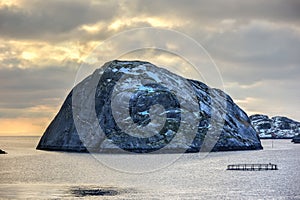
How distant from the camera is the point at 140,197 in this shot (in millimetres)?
111812

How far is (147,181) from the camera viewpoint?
146m

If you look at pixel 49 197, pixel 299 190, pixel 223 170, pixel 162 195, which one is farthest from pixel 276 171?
pixel 49 197

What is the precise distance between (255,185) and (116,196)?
38741 millimetres

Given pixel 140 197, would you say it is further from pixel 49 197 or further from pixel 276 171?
pixel 276 171

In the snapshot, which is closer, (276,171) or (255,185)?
(255,185)

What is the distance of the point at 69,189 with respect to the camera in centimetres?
12675

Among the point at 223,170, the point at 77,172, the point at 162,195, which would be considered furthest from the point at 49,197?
the point at 223,170

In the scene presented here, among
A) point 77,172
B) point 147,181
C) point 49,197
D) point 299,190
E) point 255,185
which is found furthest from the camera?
point 77,172

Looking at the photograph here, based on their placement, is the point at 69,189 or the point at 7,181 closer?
the point at 69,189

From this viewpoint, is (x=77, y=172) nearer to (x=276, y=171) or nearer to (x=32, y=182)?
(x=32, y=182)

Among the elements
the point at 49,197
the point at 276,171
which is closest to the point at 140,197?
the point at 49,197

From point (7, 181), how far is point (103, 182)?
25.0 meters

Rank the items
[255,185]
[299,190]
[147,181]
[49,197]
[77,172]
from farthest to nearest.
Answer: [77,172], [147,181], [255,185], [299,190], [49,197]

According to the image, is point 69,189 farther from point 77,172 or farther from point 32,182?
point 77,172
